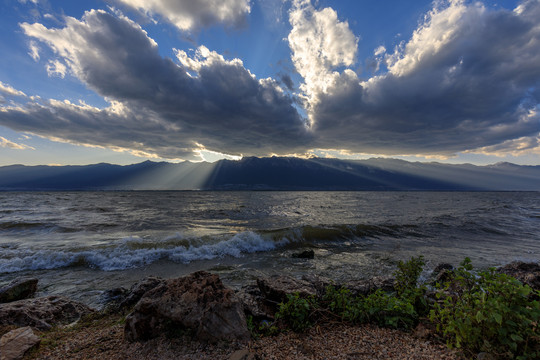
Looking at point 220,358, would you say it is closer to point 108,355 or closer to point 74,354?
point 108,355

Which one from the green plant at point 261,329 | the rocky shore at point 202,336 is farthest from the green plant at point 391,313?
the green plant at point 261,329

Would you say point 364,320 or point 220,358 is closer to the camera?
point 220,358

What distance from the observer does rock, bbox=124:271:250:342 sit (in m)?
4.07

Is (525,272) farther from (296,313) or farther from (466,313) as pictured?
(296,313)

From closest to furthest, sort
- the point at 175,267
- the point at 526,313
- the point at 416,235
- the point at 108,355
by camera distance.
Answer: the point at 526,313 < the point at 108,355 < the point at 175,267 < the point at 416,235

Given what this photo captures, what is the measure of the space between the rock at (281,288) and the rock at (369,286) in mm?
1120

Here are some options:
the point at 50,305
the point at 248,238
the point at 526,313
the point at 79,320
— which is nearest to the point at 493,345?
the point at 526,313

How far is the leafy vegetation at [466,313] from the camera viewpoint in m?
2.91

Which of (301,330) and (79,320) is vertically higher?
(301,330)

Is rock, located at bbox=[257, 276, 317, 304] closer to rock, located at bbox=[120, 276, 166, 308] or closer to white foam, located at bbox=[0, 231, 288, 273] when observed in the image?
rock, located at bbox=[120, 276, 166, 308]

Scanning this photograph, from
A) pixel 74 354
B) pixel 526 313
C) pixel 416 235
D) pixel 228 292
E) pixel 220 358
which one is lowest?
pixel 416 235

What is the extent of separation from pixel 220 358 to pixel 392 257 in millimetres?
12595

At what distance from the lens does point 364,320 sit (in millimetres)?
4844

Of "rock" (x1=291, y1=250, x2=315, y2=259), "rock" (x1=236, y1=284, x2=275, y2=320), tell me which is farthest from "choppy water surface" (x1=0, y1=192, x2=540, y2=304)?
"rock" (x1=236, y1=284, x2=275, y2=320)
